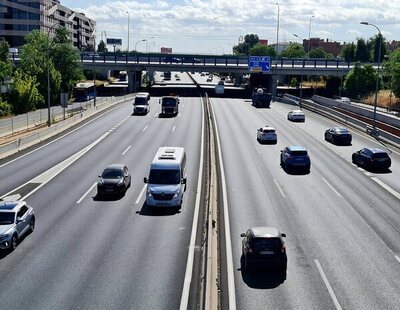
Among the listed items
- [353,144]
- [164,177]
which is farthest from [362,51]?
[164,177]

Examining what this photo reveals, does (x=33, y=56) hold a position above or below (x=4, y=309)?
above

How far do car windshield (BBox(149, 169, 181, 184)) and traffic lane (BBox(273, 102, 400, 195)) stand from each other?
14.5 meters

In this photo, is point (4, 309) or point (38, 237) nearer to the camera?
point (4, 309)

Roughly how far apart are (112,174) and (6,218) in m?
9.84

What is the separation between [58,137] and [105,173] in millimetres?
25535

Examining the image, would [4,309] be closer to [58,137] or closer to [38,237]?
[38,237]

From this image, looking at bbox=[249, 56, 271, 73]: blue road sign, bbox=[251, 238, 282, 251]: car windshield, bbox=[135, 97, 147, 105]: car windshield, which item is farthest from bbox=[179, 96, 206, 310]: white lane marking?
bbox=[249, 56, 271, 73]: blue road sign

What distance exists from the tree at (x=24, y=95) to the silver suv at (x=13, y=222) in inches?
2325

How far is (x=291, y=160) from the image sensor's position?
133 feet

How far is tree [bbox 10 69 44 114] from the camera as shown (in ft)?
268

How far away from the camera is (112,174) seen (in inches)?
1329

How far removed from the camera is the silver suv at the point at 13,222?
76.5 feet

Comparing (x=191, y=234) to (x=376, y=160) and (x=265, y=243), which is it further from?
(x=376, y=160)

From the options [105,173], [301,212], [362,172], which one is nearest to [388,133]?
[362,172]
